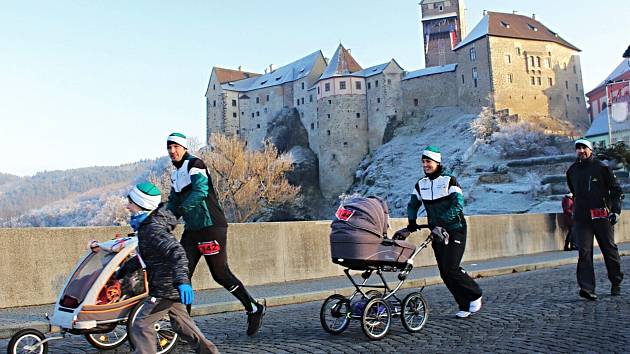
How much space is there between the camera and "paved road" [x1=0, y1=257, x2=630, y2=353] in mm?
5598

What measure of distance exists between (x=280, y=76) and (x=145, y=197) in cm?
10768

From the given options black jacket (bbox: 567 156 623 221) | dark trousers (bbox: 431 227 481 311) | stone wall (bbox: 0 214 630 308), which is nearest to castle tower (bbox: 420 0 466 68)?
stone wall (bbox: 0 214 630 308)

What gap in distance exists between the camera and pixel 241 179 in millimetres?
58875

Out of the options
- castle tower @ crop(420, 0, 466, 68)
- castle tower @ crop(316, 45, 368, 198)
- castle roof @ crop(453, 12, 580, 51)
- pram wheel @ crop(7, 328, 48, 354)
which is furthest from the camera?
castle tower @ crop(420, 0, 466, 68)

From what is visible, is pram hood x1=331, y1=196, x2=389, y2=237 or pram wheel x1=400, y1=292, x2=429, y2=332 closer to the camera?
pram hood x1=331, y1=196, x2=389, y2=237

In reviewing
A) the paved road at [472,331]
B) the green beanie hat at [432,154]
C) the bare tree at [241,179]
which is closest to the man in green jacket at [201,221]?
the paved road at [472,331]

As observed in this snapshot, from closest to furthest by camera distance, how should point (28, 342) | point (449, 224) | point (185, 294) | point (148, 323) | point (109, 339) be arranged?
point (185, 294)
point (148, 323)
point (28, 342)
point (109, 339)
point (449, 224)

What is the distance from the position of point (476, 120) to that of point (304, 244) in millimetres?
72741

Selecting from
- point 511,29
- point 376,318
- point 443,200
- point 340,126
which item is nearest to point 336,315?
point 376,318

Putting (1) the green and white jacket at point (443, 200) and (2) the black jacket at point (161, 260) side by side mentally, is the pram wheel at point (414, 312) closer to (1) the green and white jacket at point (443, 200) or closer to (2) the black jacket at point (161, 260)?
(1) the green and white jacket at point (443, 200)

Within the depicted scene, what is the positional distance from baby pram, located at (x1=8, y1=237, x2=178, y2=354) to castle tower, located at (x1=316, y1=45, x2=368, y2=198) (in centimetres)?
8715

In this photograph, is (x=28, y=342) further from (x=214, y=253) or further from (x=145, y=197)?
(x=214, y=253)

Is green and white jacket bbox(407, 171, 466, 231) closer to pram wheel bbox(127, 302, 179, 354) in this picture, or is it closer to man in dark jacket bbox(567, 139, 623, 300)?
man in dark jacket bbox(567, 139, 623, 300)

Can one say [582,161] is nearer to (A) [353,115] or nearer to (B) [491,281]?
(B) [491,281]
